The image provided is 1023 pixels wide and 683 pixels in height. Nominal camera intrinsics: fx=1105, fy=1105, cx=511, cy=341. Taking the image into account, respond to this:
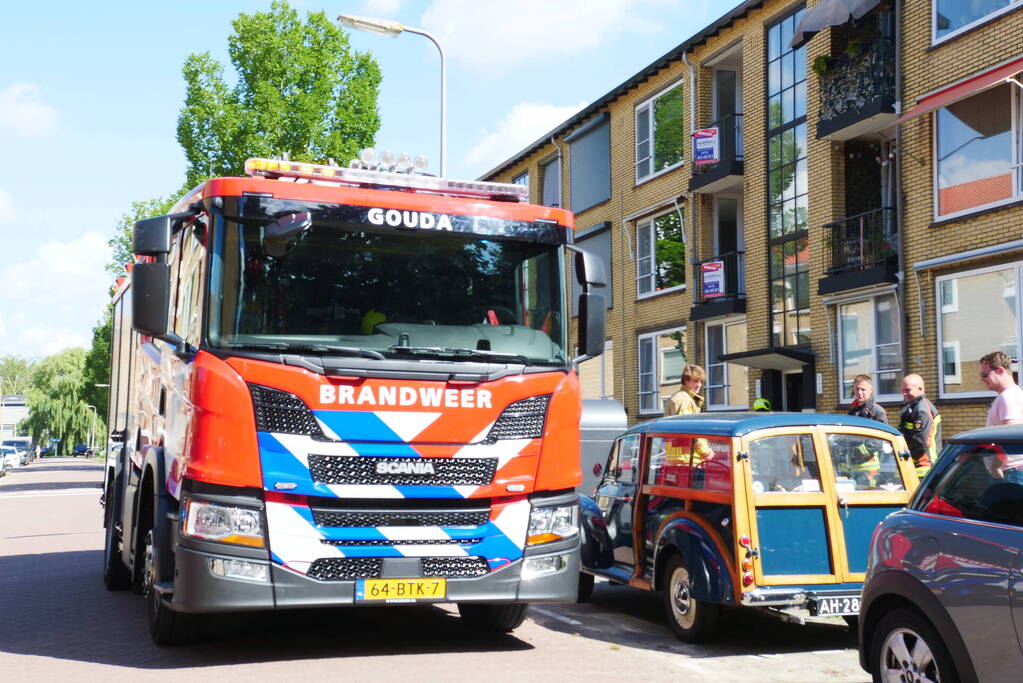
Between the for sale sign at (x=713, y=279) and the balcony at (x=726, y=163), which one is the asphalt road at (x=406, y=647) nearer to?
the for sale sign at (x=713, y=279)

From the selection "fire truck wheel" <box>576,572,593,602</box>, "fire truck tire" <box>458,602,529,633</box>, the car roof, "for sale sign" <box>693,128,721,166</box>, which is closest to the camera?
the car roof

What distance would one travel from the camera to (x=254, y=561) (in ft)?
21.2

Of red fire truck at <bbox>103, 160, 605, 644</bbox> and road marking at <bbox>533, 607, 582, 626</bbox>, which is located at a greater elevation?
red fire truck at <bbox>103, 160, 605, 644</bbox>

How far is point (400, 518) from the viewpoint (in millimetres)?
6746

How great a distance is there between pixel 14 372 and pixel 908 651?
545 feet

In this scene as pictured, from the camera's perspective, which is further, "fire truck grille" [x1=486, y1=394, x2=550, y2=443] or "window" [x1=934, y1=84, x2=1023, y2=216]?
"window" [x1=934, y1=84, x2=1023, y2=216]

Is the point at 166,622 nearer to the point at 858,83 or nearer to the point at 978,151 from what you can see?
the point at 978,151

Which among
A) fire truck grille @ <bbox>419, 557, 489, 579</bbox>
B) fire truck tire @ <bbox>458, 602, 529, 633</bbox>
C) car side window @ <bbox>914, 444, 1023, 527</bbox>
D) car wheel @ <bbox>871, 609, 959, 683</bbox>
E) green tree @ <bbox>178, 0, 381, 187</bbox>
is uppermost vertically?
green tree @ <bbox>178, 0, 381, 187</bbox>

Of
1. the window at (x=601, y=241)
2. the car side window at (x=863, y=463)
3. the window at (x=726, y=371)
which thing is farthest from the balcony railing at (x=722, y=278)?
the car side window at (x=863, y=463)

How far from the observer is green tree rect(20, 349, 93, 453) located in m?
93.6

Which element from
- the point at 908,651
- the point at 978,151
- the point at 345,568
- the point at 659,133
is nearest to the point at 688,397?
the point at 345,568

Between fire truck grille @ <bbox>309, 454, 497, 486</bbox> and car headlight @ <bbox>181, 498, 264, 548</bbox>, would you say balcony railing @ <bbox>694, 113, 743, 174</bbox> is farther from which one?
car headlight @ <bbox>181, 498, 264, 548</bbox>

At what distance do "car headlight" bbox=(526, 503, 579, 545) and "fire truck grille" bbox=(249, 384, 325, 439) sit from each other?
5.00 ft

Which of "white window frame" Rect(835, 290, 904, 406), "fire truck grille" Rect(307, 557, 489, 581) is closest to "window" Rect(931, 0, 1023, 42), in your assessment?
"white window frame" Rect(835, 290, 904, 406)
